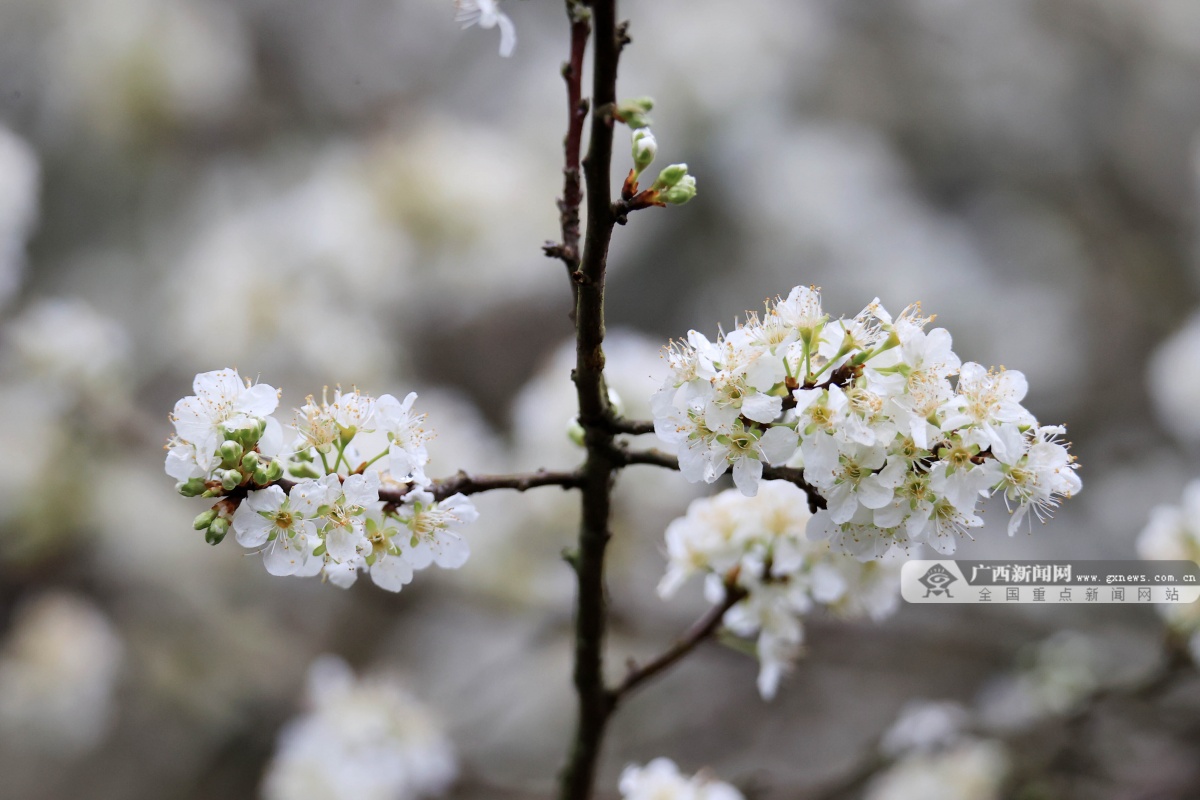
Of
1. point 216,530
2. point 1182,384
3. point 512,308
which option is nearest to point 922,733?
point 216,530

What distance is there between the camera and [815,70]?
195 inches

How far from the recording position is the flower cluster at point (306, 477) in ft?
3.15

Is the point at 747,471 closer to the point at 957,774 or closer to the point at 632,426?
the point at 632,426

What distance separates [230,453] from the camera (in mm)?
938

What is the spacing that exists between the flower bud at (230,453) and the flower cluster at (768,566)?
613 millimetres

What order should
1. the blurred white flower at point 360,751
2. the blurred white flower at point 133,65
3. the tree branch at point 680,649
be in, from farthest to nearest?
the blurred white flower at point 133,65 → the blurred white flower at point 360,751 → the tree branch at point 680,649

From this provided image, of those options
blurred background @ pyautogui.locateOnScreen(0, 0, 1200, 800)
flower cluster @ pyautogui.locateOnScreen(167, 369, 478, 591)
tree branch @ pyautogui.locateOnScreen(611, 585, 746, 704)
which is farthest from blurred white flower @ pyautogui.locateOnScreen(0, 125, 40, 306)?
tree branch @ pyautogui.locateOnScreen(611, 585, 746, 704)

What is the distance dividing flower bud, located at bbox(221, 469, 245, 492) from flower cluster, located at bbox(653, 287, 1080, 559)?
0.42 m

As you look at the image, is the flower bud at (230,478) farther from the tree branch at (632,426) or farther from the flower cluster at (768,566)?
the flower cluster at (768,566)

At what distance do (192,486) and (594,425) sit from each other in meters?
0.41

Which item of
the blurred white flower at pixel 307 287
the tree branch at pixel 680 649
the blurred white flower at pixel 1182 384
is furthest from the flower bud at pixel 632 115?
the blurred white flower at pixel 1182 384

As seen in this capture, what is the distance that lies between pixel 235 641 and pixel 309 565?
262 cm

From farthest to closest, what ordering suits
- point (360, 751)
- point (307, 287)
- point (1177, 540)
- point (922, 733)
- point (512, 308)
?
point (512, 308)
point (307, 287)
point (360, 751)
point (922, 733)
point (1177, 540)

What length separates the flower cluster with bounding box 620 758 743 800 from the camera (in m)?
1.39
